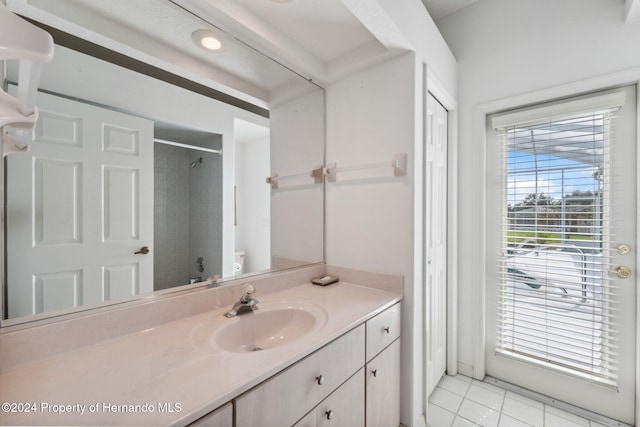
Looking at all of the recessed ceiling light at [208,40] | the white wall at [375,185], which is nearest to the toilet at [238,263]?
the white wall at [375,185]

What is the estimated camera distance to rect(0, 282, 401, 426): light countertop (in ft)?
1.82

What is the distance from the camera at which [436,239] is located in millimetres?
1744

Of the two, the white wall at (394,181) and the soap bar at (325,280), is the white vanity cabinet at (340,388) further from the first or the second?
the soap bar at (325,280)

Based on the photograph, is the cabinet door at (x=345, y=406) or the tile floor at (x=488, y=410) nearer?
the cabinet door at (x=345, y=406)

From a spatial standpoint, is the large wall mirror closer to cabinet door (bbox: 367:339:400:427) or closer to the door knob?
cabinet door (bbox: 367:339:400:427)

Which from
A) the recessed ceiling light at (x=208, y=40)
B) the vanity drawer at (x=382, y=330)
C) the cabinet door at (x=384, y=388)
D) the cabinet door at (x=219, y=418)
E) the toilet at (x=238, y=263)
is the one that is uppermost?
the recessed ceiling light at (x=208, y=40)

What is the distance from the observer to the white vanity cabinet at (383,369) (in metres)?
1.16

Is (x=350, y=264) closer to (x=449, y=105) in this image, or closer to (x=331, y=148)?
(x=331, y=148)

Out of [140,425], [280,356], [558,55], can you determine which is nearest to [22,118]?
[140,425]

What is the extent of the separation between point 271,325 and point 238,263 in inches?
13.6

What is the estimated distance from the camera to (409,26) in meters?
1.29

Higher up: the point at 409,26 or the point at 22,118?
the point at 409,26

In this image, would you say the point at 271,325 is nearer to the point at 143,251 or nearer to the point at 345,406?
the point at 345,406

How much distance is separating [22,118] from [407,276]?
4.76 feet
